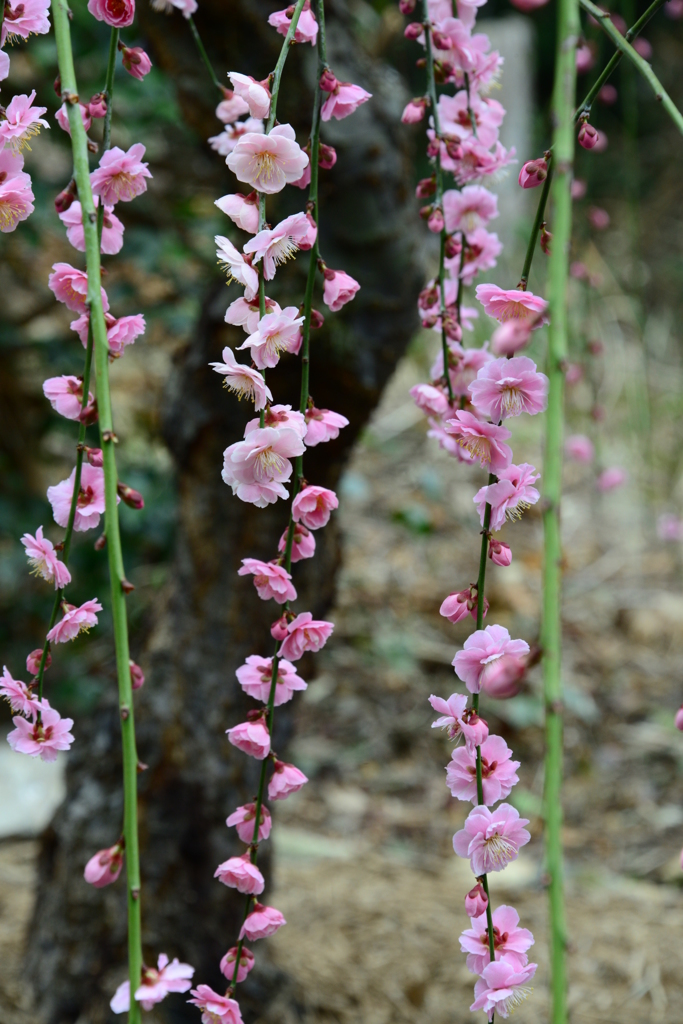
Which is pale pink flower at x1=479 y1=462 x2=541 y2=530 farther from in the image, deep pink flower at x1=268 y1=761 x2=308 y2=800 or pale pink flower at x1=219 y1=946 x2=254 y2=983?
pale pink flower at x1=219 y1=946 x2=254 y2=983

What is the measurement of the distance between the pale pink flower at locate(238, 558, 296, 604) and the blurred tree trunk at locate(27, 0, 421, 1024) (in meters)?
0.66

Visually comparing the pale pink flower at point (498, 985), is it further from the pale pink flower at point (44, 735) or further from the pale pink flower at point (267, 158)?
the pale pink flower at point (267, 158)

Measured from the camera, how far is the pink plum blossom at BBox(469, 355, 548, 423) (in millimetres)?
616

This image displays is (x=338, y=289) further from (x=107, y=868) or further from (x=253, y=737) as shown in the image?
(x=107, y=868)

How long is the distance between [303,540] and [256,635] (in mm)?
759

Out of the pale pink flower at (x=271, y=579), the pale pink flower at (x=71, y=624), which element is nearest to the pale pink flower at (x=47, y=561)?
the pale pink flower at (x=71, y=624)

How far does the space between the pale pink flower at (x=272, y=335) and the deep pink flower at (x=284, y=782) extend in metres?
0.32

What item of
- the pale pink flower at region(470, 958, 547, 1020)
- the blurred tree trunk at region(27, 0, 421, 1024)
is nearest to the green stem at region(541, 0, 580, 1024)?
the pale pink flower at region(470, 958, 547, 1020)

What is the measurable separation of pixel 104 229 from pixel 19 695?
1.30 ft

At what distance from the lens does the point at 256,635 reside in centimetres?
145

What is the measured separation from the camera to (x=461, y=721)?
644mm

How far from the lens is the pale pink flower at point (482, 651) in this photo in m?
0.60

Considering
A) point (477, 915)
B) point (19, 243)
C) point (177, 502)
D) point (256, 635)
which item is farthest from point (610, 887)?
point (19, 243)

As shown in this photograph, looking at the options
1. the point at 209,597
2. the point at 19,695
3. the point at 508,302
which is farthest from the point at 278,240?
the point at 209,597
